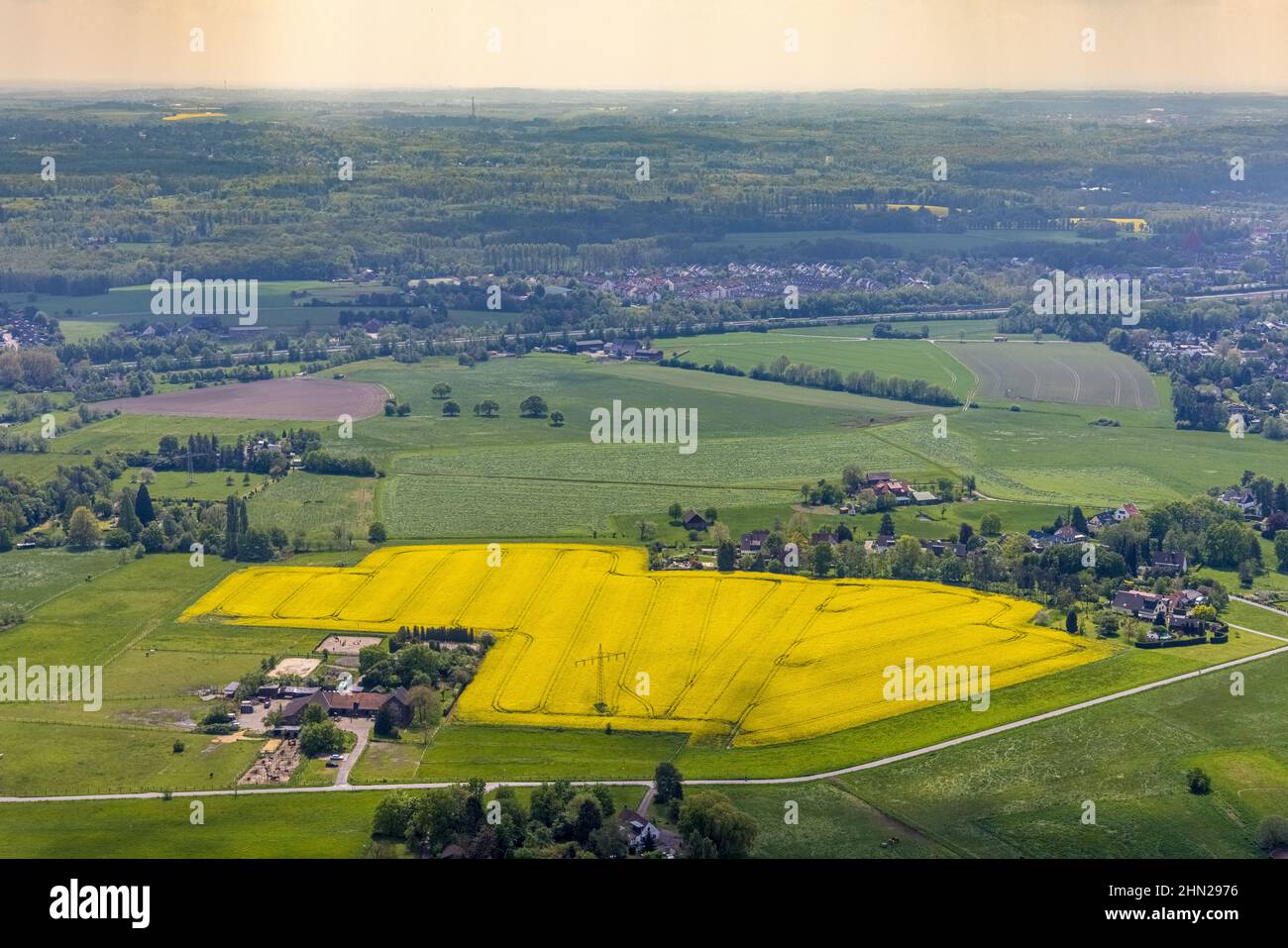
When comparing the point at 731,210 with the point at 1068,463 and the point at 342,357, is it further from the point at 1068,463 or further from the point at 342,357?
the point at 1068,463

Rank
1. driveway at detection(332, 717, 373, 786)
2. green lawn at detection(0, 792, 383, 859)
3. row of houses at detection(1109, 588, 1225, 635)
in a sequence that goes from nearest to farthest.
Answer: green lawn at detection(0, 792, 383, 859), driveway at detection(332, 717, 373, 786), row of houses at detection(1109, 588, 1225, 635)

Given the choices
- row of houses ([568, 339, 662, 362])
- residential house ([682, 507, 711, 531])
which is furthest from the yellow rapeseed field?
row of houses ([568, 339, 662, 362])

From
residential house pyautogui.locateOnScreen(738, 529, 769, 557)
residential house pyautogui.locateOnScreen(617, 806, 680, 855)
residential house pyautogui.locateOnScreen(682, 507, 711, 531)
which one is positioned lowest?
residential house pyautogui.locateOnScreen(617, 806, 680, 855)

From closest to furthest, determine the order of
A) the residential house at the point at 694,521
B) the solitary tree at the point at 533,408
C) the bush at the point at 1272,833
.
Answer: the bush at the point at 1272,833, the residential house at the point at 694,521, the solitary tree at the point at 533,408

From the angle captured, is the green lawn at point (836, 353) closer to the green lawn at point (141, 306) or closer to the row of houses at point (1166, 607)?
the green lawn at point (141, 306)

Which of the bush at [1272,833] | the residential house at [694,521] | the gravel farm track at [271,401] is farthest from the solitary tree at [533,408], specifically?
the bush at [1272,833]

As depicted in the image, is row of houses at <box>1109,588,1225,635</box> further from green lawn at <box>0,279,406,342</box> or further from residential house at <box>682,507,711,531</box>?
green lawn at <box>0,279,406,342</box>

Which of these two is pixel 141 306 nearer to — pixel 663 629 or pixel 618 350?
pixel 618 350

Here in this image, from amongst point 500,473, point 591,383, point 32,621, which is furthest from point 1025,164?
point 32,621
